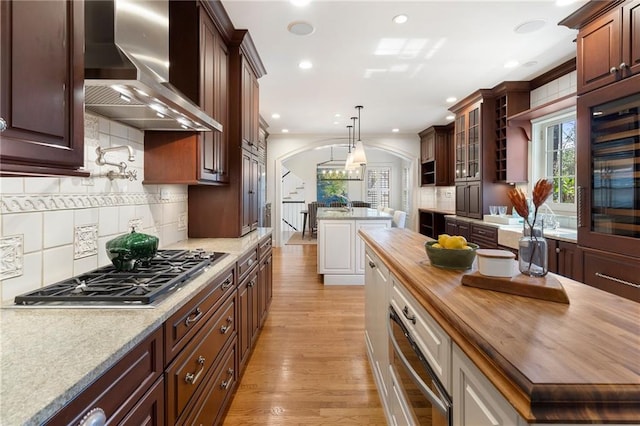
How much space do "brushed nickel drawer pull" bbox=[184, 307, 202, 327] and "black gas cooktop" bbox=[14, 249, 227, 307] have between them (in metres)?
0.14

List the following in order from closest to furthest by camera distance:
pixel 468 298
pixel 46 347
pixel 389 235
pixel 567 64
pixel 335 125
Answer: pixel 46 347 < pixel 468 298 < pixel 389 235 < pixel 567 64 < pixel 335 125

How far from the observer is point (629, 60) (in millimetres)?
2154

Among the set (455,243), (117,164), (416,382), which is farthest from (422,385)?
(117,164)

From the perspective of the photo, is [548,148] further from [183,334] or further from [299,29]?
[183,334]

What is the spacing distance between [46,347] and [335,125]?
250 inches

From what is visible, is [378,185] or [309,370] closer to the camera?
[309,370]

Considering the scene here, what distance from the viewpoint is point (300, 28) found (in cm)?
279

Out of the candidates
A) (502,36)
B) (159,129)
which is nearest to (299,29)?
(159,129)

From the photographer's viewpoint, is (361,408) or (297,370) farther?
(297,370)

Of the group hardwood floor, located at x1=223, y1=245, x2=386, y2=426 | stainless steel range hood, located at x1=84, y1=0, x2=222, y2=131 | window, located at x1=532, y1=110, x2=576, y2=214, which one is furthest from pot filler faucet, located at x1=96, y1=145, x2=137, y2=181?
window, located at x1=532, y1=110, x2=576, y2=214

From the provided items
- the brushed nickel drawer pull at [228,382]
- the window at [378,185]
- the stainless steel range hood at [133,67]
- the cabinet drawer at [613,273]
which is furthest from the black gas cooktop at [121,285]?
the window at [378,185]

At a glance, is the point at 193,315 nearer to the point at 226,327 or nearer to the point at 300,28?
the point at 226,327

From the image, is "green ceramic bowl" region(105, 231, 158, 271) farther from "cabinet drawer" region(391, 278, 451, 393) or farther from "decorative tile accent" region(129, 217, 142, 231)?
"cabinet drawer" region(391, 278, 451, 393)

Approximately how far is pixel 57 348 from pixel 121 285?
0.53m
